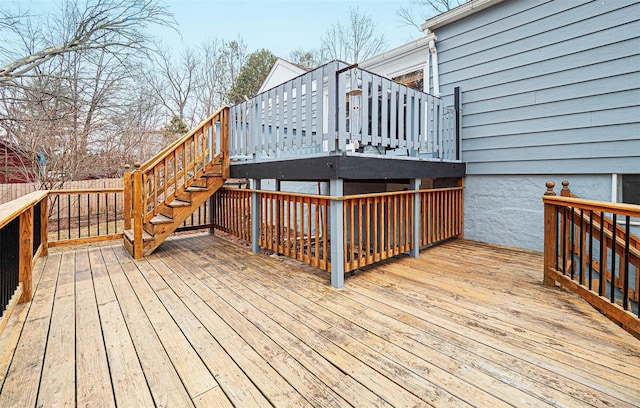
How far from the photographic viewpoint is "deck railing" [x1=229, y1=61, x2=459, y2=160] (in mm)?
2648

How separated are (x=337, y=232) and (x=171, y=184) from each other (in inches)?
108

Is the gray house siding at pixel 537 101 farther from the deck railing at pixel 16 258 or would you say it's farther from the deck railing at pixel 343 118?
the deck railing at pixel 16 258

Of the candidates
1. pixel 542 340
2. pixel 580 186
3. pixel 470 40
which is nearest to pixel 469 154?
pixel 580 186

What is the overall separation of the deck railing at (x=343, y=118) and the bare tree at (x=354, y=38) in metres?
9.14

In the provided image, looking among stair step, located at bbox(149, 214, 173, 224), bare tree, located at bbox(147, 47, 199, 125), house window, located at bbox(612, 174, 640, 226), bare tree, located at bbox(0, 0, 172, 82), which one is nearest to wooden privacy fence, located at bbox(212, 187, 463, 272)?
stair step, located at bbox(149, 214, 173, 224)

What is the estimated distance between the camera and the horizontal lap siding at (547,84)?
3326 mm

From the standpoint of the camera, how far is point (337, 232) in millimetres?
2783

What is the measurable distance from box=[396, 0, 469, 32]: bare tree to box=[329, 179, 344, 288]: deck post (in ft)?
30.6

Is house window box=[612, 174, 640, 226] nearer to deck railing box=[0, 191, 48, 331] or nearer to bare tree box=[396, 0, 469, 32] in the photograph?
deck railing box=[0, 191, 48, 331]

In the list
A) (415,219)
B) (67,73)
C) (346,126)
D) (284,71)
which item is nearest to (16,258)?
(346,126)

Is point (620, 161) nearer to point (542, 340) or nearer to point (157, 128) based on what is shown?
point (542, 340)

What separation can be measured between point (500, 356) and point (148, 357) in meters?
2.11

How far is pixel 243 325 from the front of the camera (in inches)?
83.0

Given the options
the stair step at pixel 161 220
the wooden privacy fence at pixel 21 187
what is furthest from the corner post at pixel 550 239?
the wooden privacy fence at pixel 21 187
